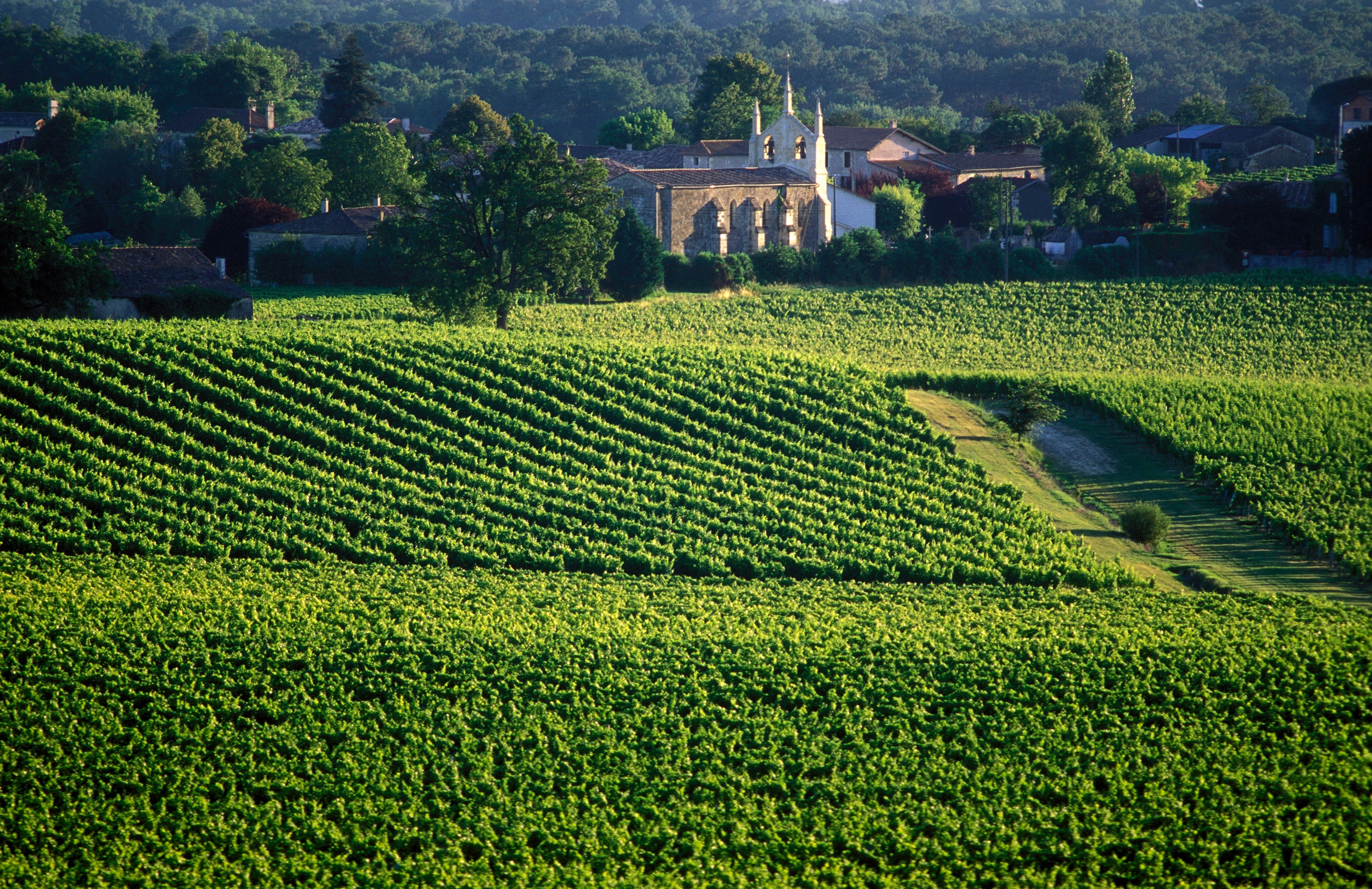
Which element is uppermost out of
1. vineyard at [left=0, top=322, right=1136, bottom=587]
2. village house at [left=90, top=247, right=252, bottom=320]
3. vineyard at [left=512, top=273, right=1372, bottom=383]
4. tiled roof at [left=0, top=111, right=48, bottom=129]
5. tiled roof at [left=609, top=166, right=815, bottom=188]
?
tiled roof at [left=0, top=111, right=48, bottom=129]

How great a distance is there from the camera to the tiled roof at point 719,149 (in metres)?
76.0

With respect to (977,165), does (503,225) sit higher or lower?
lower

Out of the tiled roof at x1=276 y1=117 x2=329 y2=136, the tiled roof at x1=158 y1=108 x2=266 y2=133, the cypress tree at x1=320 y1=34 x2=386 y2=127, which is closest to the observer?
the cypress tree at x1=320 y1=34 x2=386 y2=127

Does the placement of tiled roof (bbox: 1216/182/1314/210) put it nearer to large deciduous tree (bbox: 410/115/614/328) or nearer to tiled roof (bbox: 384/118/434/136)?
large deciduous tree (bbox: 410/115/614/328)

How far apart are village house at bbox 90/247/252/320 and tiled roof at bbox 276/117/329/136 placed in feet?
146

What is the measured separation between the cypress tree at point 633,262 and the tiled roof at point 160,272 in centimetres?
1643

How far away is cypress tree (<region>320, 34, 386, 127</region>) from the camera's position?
84312 millimetres

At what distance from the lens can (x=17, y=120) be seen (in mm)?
90000

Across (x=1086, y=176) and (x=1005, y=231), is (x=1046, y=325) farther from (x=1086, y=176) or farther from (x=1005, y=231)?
(x=1086, y=176)

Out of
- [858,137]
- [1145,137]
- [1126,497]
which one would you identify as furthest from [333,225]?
[1145,137]

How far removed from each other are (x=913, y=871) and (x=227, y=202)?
67.6 m

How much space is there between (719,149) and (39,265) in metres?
Answer: 46.4

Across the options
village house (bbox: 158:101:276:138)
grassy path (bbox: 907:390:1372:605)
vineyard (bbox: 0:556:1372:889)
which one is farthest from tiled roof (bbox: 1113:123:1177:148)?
vineyard (bbox: 0:556:1372:889)

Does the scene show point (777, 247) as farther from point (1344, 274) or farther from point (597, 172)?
point (1344, 274)
